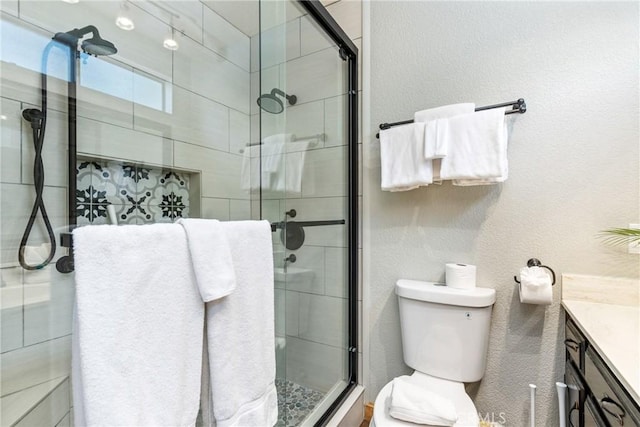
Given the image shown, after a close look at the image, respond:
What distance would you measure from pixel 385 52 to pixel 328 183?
0.77 meters

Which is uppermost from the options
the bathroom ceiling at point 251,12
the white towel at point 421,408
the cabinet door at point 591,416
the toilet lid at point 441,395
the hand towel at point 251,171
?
the bathroom ceiling at point 251,12

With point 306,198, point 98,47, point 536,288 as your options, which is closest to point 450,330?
point 536,288

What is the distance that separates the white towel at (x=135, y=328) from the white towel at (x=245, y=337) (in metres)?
0.06

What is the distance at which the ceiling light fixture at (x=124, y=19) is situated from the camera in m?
1.17

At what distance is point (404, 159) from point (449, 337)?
0.81 metres

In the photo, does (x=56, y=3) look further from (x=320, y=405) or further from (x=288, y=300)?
(x=320, y=405)

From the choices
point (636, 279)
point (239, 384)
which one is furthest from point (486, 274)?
point (239, 384)

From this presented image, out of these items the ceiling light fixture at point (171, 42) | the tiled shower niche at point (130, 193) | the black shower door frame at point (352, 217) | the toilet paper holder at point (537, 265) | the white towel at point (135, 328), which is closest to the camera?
the white towel at point (135, 328)

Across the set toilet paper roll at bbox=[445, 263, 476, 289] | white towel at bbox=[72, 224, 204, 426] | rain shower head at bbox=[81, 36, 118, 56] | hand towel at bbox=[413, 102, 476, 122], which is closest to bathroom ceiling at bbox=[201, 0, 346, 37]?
rain shower head at bbox=[81, 36, 118, 56]

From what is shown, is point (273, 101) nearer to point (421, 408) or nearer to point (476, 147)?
point (476, 147)

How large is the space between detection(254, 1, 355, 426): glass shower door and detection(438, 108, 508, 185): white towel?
1.78 feet

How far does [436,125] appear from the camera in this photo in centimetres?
132

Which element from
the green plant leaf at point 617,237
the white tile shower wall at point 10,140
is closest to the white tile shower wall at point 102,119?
the white tile shower wall at point 10,140

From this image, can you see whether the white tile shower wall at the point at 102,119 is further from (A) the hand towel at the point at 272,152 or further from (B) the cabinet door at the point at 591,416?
(B) the cabinet door at the point at 591,416
